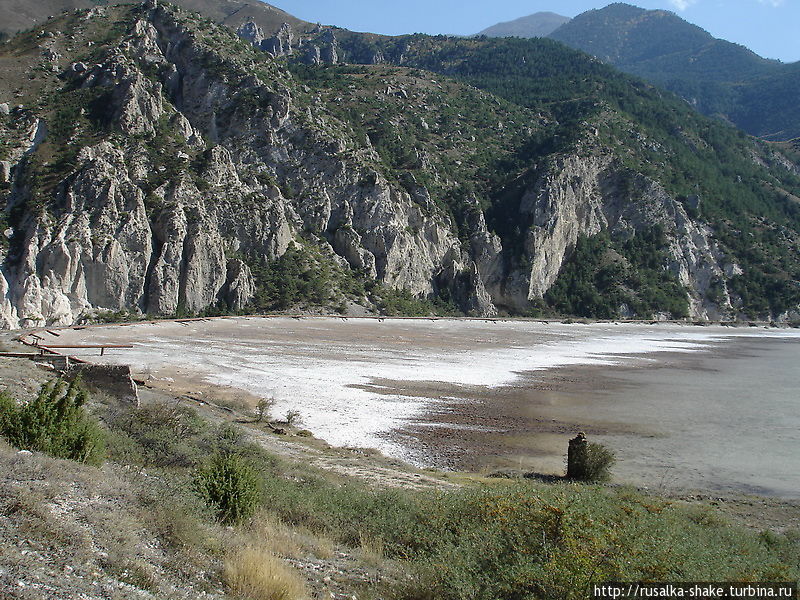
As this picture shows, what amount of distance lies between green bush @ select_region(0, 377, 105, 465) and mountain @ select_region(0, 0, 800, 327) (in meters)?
40.1

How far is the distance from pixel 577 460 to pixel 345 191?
6855 centimetres

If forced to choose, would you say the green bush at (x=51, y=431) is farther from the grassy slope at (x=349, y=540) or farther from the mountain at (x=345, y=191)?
the mountain at (x=345, y=191)

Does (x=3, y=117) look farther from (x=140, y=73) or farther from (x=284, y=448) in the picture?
(x=284, y=448)

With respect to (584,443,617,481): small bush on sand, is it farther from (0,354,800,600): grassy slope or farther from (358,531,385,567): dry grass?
(358,531,385,567): dry grass

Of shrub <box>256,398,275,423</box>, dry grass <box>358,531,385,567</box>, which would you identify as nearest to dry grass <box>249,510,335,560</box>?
dry grass <box>358,531,385,567</box>

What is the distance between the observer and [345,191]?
78.1 meters

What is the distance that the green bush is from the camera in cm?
790

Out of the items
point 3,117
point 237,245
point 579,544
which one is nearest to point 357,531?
point 579,544

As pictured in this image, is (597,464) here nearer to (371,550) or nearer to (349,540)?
(349,540)

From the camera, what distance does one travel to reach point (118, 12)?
273 ft

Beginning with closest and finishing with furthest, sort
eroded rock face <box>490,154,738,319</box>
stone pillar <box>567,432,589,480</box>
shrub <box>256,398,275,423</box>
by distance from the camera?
stone pillar <box>567,432,589,480</box>, shrub <box>256,398,275,423</box>, eroded rock face <box>490,154,738,319</box>

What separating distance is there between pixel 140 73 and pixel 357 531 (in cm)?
7547

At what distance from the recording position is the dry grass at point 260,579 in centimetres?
512

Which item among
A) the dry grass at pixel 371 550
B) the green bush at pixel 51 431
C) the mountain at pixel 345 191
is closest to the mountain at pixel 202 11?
the mountain at pixel 345 191
